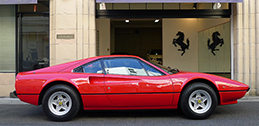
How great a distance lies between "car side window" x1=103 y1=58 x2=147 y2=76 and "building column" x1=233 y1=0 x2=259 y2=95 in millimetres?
4541

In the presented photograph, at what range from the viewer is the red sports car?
4.79m

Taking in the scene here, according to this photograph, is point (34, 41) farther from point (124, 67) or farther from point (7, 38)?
point (124, 67)

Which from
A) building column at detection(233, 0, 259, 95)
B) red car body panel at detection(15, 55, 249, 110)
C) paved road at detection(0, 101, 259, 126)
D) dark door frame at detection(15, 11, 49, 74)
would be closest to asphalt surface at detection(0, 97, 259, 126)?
paved road at detection(0, 101, 259, 126)

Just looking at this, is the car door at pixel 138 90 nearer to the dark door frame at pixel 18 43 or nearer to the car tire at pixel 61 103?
the car tire at pixel 61 103

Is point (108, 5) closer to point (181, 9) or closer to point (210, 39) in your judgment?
point (181, 9)

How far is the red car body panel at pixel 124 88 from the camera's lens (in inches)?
188

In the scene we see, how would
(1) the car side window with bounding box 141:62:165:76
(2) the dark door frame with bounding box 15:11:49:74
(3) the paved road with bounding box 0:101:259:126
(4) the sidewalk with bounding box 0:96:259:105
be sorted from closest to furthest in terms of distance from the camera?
(3) the paved road with bounding box 0:101:259:126
(1) the car side window with bounding box 141:62:165:76
(4) the sidewalk with bounding box 0:96:259:105
(2) the dark door frame with bounding box 15:11:49:74

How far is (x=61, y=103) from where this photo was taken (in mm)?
4824

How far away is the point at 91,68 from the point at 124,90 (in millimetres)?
822

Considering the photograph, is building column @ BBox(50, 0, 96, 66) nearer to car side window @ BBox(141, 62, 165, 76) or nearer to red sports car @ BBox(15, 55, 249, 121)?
red sports car @ BBox(15, 55, 249, 121)

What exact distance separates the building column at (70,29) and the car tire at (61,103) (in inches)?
137

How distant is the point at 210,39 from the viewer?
1375cm

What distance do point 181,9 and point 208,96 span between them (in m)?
4.46

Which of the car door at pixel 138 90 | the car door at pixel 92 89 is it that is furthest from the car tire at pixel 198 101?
the car door at pixel 92 89
